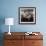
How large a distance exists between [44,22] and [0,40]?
5.38 feet

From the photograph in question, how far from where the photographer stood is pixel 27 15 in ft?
14.9

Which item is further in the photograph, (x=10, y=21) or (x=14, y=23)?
(x=14, y=23)

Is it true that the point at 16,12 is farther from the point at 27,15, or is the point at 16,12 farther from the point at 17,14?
the point at 27,15

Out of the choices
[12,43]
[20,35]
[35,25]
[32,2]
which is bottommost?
[12,43]

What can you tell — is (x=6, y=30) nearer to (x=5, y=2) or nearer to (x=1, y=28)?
(x=1, y=28)

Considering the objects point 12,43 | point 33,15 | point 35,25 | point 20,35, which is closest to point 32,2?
point 33,15

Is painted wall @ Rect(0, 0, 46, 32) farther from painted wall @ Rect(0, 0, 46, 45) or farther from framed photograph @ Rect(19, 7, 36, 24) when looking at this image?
framed photograph @ Rect(19, 7, 36, 24)

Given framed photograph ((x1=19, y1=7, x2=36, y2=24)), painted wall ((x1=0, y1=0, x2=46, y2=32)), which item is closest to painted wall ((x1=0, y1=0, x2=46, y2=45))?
painted wall ((x1=0, y1=0, x2=46, y2=32))

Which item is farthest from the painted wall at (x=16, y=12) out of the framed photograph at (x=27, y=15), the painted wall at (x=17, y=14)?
the framed photograph at (x=27, y=15)

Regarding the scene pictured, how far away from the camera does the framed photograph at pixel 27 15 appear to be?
452 cm

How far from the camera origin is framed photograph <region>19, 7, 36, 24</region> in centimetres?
452

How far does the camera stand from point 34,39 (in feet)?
13.1

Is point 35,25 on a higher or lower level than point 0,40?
higher

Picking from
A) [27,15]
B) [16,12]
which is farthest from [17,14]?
[27,15]
